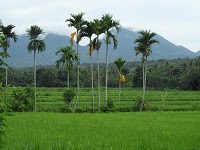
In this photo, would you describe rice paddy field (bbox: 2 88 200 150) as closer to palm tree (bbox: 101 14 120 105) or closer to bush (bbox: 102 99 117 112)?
bush (bbox: 102 99 117 112)

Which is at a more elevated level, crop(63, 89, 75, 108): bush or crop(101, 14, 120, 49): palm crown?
crop(101, 14, 120, 49): palm crown

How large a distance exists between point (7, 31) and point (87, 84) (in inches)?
2784

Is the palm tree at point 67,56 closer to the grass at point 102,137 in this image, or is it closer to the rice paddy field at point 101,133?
the rice paddy field at point 101,133

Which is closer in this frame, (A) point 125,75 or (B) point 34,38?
(B) point 34,38

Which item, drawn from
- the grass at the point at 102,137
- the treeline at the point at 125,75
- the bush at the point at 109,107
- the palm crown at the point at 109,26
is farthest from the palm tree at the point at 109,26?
the treeline at the point at 125,75

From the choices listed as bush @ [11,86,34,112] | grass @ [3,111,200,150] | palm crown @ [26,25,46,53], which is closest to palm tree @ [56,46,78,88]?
palm crown @ [26,25,46,53]

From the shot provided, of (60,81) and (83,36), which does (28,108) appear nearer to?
(83,36)

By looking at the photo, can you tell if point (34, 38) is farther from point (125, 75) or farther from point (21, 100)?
point (125, 75)

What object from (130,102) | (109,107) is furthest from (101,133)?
(130,102)

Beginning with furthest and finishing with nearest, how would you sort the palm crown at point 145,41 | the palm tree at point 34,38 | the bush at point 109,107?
the palm crown at point 145,41
the bush at point 109,107
the palm tree at point 34,38

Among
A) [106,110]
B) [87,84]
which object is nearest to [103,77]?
[87,84]

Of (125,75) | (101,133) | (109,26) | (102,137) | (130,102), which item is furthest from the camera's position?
(125,75)

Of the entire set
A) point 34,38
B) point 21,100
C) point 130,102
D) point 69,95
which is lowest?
point 130,102

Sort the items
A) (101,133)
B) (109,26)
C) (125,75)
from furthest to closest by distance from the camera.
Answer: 1. (125,75)
2. (109,26)
3. (101,133)
